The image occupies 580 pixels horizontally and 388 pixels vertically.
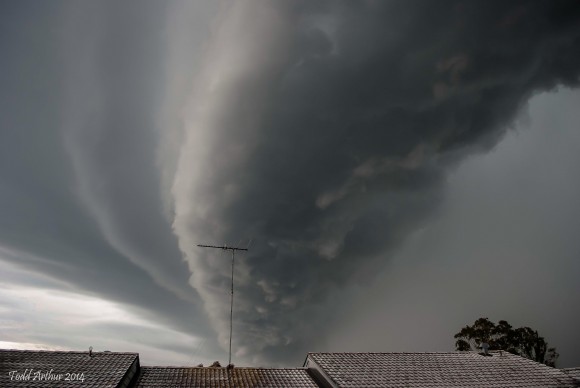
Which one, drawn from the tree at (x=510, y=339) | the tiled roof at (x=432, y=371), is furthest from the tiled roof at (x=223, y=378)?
the tree at (x=510, y=339)

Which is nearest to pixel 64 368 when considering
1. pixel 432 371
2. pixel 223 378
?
pixel 223 378

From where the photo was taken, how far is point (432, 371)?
27.0 m

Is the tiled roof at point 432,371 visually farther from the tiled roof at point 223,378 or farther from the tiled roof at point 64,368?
the tiled roof at point 64,368

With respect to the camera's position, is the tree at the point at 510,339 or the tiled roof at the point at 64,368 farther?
the tree at the point at 510,339

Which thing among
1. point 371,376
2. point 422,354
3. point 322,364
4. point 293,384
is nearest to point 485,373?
point 422,354

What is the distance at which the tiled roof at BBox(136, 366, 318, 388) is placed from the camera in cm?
2442

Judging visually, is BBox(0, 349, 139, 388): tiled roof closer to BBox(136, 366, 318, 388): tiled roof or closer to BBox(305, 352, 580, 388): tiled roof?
BBox(136, 366, 318, 388): tiled roof

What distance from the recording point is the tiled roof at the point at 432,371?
2505cm

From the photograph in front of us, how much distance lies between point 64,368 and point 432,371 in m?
23.6

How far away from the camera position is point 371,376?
25359 millimetres

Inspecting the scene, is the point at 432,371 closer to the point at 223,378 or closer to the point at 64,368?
the point at 223,378

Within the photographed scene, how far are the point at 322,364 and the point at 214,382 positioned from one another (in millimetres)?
7114

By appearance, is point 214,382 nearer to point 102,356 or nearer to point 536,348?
point 102,356

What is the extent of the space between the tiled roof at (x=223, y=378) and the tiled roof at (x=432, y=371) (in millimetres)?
1901
